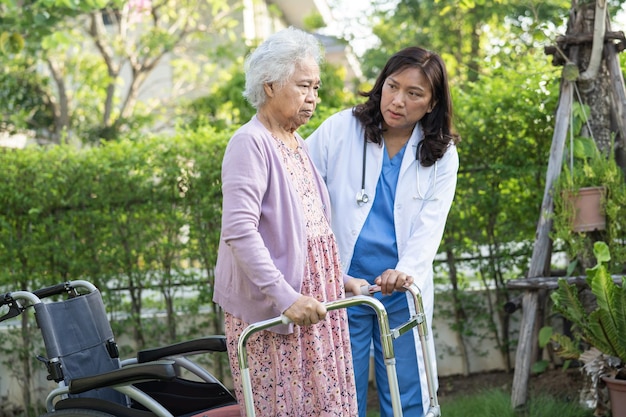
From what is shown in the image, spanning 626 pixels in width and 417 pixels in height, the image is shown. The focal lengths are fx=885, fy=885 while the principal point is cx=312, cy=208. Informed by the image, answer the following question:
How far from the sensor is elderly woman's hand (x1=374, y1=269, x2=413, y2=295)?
2758 mm

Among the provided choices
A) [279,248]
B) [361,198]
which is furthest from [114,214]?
[279,248]

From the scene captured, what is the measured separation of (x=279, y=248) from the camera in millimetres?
2484

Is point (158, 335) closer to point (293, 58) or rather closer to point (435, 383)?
point (435, 383)

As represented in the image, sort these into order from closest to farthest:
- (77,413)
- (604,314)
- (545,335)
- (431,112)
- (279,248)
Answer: (279,248)
(77,413)
(431,112)
(604,314)
(545,335)

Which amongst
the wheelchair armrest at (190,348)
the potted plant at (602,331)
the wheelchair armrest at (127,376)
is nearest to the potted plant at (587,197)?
the potted plant at (602,331)

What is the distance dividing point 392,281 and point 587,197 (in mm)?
1975

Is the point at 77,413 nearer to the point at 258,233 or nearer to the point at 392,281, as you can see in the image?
the point at 258,233

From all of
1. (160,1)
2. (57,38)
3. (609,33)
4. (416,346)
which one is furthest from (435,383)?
(160,1)

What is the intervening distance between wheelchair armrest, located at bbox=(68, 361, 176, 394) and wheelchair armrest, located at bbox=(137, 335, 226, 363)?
440 millimetres

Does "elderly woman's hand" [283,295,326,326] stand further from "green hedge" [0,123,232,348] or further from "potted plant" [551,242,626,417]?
"green hedge" [0,123,232,348]

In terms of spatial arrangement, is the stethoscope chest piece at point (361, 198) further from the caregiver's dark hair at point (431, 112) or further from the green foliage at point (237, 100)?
the green foliage at point (237, 100)

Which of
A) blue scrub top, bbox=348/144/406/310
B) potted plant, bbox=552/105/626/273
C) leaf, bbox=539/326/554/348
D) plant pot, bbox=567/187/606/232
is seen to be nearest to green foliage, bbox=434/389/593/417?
leaf, bbox=539/326/554/348

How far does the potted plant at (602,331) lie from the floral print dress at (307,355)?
1.73 metres

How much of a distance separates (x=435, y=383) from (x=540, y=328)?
2.00 metres
